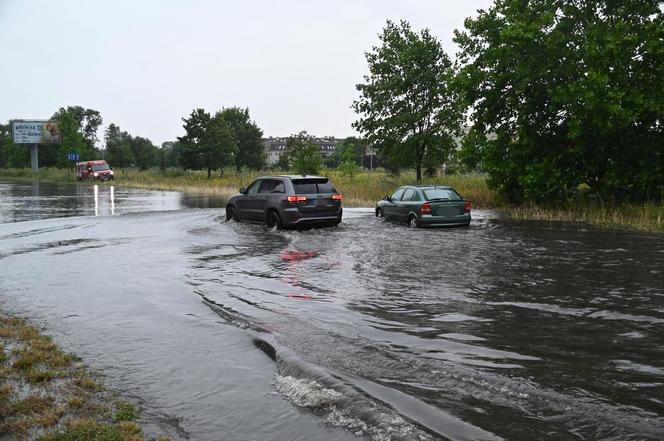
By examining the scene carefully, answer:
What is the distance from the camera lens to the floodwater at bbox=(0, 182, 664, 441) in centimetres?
429

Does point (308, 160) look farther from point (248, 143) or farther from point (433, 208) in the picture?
point (248, 143)

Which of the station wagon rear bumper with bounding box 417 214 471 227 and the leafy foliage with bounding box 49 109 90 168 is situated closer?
the station wagon rear bumper with bounding box 417 214 471 227

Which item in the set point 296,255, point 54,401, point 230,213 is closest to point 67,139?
point 230,213

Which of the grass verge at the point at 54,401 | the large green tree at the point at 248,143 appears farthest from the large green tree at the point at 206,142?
the grass verge at the point at 54,401

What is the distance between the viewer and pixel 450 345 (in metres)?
6.04

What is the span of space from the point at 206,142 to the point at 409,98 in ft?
Answer: 111

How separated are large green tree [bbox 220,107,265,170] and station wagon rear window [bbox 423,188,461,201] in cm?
7267

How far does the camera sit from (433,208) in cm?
1705

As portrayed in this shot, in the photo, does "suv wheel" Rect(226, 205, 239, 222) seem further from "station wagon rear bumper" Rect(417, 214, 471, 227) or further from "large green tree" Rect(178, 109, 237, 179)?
"large green tree" Rect(178, 109, 237, 179)

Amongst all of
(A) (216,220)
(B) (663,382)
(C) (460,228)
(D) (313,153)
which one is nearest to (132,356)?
(B) (663,382)

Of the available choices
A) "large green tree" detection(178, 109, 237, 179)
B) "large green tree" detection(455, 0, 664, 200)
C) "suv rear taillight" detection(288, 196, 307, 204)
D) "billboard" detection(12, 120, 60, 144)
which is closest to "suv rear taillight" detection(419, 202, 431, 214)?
"suv rear taillight" detection(288, 196, 307, 204)

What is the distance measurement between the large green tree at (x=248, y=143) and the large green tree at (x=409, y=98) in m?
58.0

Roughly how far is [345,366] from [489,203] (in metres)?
21.8

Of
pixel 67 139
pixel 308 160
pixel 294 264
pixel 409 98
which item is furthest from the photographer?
pixel 67 139
